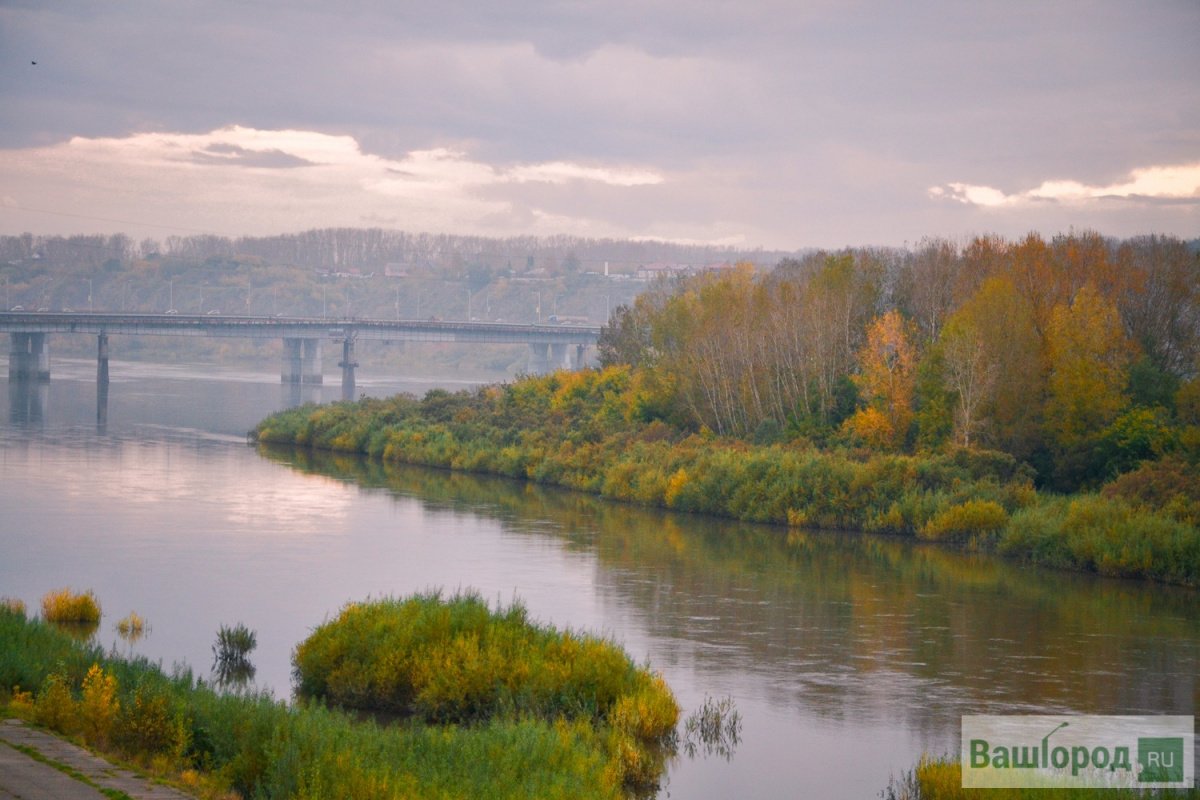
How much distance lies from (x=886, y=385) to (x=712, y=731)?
102 feet

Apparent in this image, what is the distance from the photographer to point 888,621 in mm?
29797

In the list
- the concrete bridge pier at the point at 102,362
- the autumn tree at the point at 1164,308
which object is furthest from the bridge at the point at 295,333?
the autumn tree at the point at 1164,308

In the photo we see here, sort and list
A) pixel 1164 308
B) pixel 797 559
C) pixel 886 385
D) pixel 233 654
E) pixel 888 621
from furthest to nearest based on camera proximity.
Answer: pixel 1164 308, pixel 886 385, pixel 797 559, pixel 888 621, pixel 233 654

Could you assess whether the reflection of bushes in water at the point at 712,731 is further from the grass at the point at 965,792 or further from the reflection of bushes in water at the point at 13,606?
the reflection of bushes in water at the point at 13,606

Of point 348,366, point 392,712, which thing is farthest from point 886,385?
point 348,366

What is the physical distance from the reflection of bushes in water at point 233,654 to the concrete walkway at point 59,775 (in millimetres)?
7550

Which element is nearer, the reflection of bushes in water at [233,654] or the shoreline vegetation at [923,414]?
the reflection of bushes in water at [233,654]

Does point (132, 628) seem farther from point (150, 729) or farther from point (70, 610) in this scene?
point (150, 729)

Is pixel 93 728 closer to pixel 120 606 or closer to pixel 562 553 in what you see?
pixel 120 606

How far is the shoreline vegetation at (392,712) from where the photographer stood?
1405 centimetres

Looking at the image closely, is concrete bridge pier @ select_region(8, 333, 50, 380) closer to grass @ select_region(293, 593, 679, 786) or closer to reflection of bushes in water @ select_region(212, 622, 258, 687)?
reflection of bushes in water @ select_region(212, 622, 258, 687)

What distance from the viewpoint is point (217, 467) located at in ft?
188

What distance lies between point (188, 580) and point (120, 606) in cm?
353

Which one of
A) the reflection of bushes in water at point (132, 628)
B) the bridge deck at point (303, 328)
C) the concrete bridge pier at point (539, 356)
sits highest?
the bridge deck at point (303, 328)
